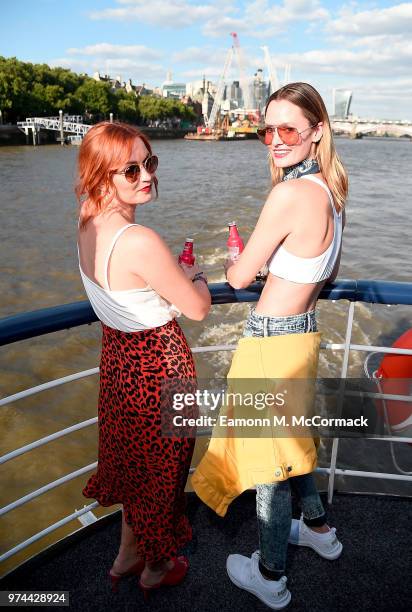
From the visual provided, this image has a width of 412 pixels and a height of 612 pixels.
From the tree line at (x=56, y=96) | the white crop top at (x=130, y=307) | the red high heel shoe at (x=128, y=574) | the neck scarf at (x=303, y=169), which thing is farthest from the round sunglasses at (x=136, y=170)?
the tree line at (x=56, y=96)

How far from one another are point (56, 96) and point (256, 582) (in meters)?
61.9

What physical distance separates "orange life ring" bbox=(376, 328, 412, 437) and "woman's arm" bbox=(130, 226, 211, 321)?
6.79 feet

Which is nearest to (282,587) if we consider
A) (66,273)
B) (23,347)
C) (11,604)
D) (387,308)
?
(11,604)

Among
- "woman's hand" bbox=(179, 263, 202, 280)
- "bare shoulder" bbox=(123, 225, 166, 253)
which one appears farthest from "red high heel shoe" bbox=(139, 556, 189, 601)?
"bare shoulder" bbox=(123, 225, 166, 253)

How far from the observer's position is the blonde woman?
138 cm

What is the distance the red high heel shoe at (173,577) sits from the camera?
176 cm

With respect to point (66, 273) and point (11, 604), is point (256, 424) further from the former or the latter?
point (66, 273)

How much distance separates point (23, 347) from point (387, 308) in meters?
5.81

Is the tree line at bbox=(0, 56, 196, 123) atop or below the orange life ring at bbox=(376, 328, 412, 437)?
atop

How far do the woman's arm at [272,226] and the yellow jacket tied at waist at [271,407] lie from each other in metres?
0.25

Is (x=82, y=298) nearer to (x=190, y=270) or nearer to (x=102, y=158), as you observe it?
(x=190, y=270)

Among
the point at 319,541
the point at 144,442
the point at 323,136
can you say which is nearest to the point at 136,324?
the point at 144,442

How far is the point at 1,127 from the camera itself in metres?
45.6

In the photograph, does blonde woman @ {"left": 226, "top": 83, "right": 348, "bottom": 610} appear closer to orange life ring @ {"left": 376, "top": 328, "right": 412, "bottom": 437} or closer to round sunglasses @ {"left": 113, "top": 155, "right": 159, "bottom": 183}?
round sunglasses @ {"left": 113, "top": 155, "right": 159, "bottom": 183}
